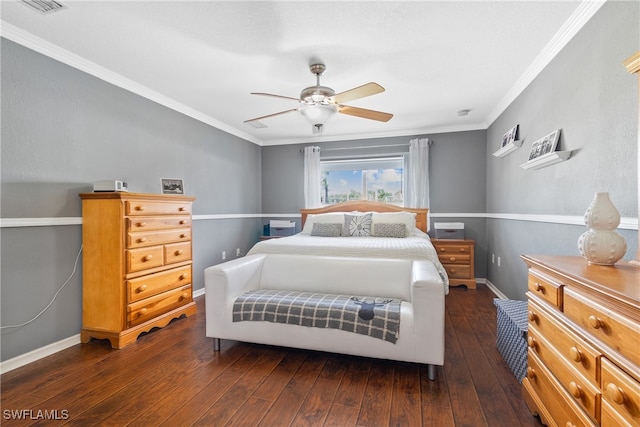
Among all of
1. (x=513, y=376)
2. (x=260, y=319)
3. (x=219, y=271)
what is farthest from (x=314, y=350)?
(x=513, y=376)

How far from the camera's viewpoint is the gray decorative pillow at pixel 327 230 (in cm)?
399

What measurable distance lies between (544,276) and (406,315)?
831 mm

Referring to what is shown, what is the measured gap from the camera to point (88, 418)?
1556 millimetres

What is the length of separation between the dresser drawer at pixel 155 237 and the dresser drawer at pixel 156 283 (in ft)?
0.98

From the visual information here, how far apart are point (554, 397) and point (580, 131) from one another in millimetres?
1650

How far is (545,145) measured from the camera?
2311 mm

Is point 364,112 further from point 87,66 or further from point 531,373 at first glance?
point 87,66

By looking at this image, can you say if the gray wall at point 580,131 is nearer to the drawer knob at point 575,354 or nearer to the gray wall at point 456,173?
the drawer knob at point 575,354

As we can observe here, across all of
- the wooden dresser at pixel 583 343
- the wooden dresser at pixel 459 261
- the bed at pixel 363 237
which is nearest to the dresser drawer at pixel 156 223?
the bed at pixel 363 237

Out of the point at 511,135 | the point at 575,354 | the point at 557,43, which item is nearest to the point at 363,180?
the point at 511,135

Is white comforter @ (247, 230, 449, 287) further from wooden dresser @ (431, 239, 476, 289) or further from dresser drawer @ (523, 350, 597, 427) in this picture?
wooden dresser @ (431, 239, 476, 289)

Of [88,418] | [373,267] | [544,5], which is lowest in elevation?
[88,418]

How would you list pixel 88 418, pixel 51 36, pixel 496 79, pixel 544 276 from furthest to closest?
pixel 496 79
pixel 51 36
pixel 88 418
pixel 544 276

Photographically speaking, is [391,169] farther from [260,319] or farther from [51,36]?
[51,36]
